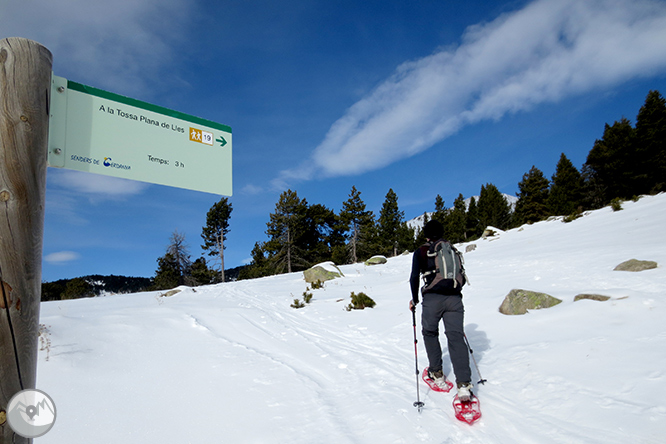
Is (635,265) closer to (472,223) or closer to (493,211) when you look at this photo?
(493,211)

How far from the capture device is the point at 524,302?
6.71 metres

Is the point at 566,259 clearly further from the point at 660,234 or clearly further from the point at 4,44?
the point at 4,44

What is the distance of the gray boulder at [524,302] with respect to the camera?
21.5 ft

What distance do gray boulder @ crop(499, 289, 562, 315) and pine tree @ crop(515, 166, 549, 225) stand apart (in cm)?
4664

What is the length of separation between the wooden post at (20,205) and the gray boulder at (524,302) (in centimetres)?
740

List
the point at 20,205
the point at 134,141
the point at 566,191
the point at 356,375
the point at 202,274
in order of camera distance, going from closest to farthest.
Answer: the point at 20,205, the point at 134,141, the point at 356,375, the point at 202,274, the point at 566,191

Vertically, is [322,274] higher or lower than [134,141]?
lower

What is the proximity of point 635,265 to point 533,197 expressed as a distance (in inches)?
1830

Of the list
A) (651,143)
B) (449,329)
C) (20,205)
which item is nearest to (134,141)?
(20,205)

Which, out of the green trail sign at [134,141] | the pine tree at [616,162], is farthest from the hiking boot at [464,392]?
the pine tree at [616,162]

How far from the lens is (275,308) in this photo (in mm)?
10508

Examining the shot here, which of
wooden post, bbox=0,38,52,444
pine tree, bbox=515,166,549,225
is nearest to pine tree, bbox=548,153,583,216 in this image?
pine tree, bbox=515,166,549,225

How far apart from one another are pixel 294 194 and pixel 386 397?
33.9m

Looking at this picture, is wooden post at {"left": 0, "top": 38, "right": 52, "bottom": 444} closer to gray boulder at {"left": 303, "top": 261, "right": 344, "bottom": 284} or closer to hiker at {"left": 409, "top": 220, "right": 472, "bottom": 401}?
hiker at {"left": 409, "top": 220, "right": 472, "bottom": 401}
